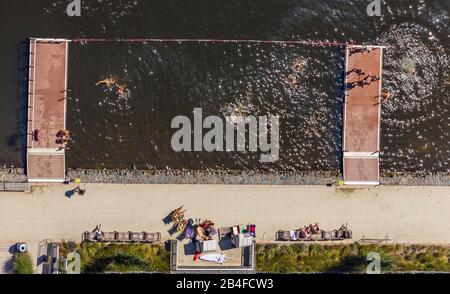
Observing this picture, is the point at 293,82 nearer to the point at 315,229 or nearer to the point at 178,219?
the point at 315,229

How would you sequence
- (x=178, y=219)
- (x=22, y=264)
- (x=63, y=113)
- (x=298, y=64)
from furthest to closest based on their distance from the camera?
(x=298, y=64) → (x=63, y=113) → (x=178, y=219) → (x=22, y=264)

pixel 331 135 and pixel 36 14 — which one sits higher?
pixel 36 14

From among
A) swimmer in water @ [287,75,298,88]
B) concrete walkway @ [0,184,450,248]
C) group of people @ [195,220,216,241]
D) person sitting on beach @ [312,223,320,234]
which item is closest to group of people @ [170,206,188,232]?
concrete walkway @ [0,184,450,248]

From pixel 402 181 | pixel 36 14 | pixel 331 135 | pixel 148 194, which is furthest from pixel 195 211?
pixel 36 14

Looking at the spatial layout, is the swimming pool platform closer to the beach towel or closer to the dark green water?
the dark green water

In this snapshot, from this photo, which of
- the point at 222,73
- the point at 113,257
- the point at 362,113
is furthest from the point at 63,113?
the point at 362,113

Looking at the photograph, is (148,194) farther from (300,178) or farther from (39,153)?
(300,178)
